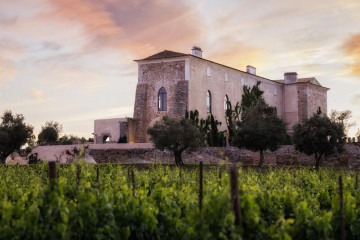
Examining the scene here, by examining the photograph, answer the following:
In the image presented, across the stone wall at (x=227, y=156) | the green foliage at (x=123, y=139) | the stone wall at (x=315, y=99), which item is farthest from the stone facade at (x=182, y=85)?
the stone wall at (x=315, y=99)

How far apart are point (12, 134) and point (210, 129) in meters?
14.3

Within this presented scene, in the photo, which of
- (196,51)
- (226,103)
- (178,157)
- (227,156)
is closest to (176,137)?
(178,157)

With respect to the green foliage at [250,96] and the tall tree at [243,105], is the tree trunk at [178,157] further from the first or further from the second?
the green foliage at [250,96]

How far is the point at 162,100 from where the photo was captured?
43906 millimetres

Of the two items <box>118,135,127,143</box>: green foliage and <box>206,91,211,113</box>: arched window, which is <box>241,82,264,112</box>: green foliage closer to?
<box>206,91,211,113</box>: arched window

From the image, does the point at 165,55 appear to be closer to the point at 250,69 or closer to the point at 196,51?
the point at 196,51

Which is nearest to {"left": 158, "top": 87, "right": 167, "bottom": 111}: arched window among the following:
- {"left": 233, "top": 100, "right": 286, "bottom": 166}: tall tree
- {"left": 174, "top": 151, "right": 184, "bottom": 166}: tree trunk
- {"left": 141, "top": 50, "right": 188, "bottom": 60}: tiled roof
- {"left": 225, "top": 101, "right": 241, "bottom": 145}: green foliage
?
{"left": 141, "top": 50, "right": 188, "bottom": 60}: tiled roof

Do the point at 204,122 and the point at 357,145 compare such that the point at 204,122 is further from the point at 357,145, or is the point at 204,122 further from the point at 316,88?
the point at 316,88

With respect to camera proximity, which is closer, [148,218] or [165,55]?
[148,218]

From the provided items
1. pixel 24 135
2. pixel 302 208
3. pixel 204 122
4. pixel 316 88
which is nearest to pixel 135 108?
pixel 204 122

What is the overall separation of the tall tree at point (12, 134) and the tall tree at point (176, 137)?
931cm

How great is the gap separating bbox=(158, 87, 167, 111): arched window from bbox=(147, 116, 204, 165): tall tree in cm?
747

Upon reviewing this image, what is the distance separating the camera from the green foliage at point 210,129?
41812 millimetres

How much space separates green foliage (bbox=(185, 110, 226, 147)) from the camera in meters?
41.8
